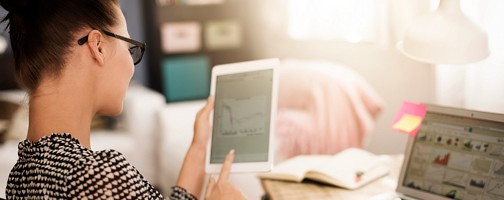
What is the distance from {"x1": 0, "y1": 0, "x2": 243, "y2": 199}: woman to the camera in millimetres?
904

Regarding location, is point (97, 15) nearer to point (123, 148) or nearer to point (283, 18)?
A: point (123, 148)

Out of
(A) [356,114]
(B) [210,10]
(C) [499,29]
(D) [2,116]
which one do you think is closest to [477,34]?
(C) [499,29]

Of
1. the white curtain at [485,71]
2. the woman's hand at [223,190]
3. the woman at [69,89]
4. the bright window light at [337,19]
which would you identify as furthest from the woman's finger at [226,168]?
the bright window light at [337,19]

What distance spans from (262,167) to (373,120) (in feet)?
4.62

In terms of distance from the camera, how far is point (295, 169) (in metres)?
1.50

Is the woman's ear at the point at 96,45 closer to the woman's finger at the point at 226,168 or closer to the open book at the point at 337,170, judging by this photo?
the woman's finger at the point at 226,168

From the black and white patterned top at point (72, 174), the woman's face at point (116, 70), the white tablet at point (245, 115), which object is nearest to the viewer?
the black and white patterned top at point (72, 174)

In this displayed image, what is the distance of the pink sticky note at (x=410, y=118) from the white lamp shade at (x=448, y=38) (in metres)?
0.21

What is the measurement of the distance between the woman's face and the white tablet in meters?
0.31

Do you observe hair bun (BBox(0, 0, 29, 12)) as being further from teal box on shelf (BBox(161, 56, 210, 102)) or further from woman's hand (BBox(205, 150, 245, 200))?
teal box on shelf (BBox(161, 56, 210, 102))

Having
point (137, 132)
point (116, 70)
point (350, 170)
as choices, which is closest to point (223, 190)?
point (116, 70)

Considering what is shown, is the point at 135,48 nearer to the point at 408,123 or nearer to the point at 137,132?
the point at 408,123

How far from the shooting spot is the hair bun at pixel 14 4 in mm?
958

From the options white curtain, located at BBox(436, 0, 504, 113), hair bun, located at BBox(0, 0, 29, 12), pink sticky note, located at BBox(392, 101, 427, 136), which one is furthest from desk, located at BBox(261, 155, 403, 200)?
hair bun, located at BBox(0, 0, 29, 12)
